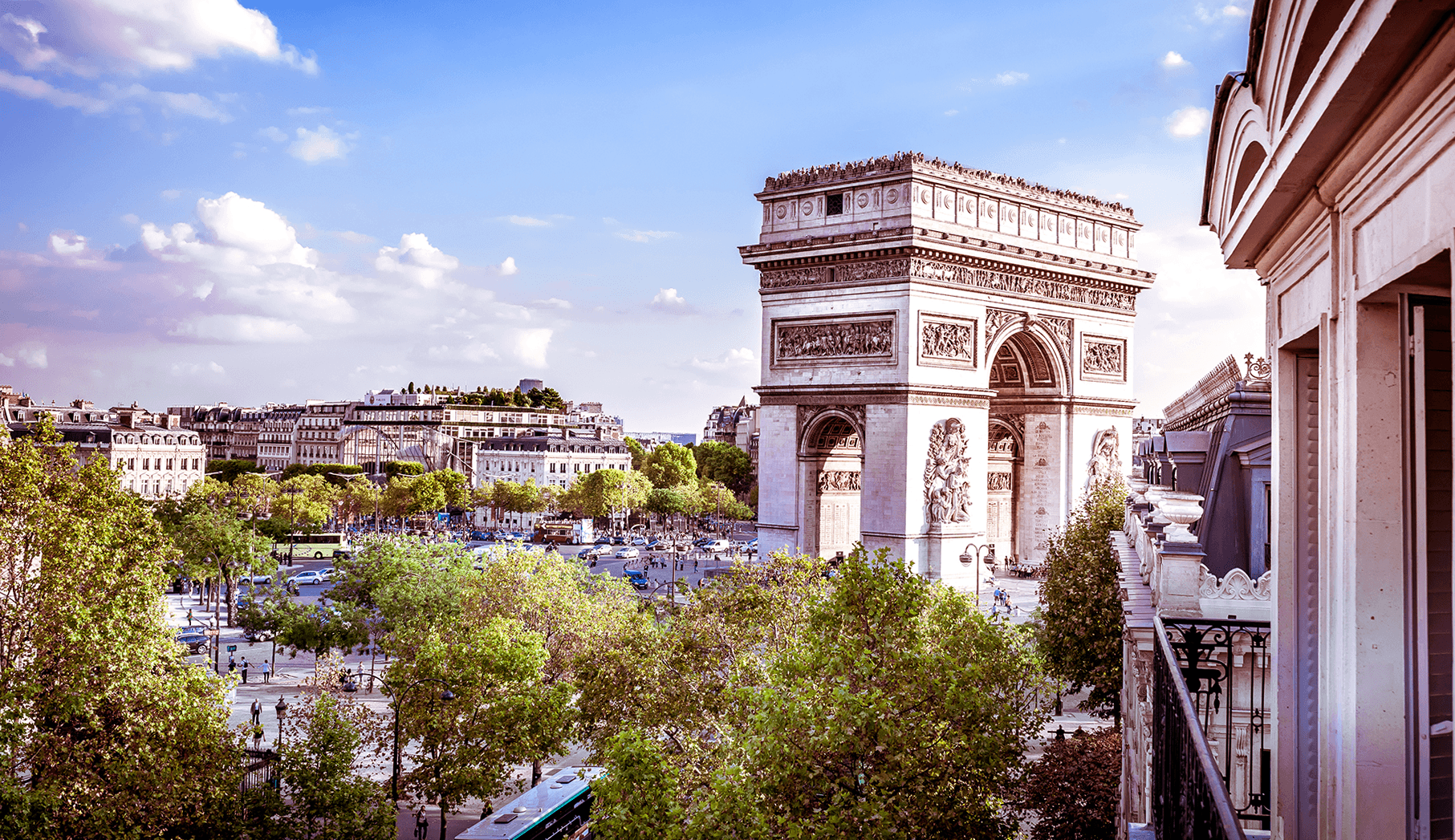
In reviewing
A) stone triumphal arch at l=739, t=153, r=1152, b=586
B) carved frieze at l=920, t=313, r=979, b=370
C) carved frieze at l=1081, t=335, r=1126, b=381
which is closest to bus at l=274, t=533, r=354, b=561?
stone triumphal arch at l=739, t=153, r=1152, b=586

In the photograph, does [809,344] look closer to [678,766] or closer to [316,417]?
[678,766]

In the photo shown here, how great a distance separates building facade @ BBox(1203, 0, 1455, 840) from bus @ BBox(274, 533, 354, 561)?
65212mm

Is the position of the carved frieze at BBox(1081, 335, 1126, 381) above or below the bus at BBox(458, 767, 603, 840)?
above

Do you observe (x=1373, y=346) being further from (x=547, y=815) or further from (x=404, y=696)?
(x=404, y=696)

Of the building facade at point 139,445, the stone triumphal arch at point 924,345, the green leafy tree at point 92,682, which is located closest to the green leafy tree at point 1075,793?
the green leafy tree at point 92,682

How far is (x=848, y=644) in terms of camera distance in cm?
1312

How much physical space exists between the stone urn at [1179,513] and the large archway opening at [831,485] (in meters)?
19.4

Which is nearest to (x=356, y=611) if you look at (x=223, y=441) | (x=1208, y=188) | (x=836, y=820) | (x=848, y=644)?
(x=848, y=644)

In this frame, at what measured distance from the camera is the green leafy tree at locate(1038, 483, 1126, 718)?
17938 millimetres

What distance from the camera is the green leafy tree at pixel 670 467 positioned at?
8931 centimetres

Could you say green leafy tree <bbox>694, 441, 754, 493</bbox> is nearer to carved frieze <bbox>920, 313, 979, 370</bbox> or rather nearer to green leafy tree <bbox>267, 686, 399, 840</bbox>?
carved frieze <bbox>920, 313, 979, 370</bbox>

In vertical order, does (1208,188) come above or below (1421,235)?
above

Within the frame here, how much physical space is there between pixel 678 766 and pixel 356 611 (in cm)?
2016

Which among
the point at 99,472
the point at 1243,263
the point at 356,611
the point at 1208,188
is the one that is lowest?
the point at 356,611
